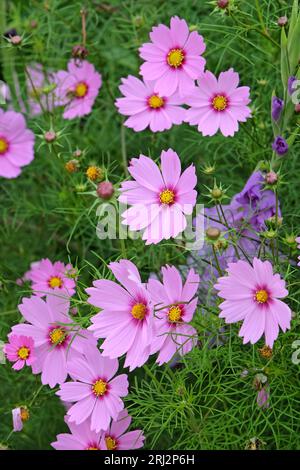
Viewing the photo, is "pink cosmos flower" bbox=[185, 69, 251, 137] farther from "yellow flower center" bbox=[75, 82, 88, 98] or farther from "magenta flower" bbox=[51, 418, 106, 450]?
"magenta flower" bbox=[51, 418, 106, 450]

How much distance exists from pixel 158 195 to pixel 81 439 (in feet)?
1.09

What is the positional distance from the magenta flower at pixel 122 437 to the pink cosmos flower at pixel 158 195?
0.85 feet

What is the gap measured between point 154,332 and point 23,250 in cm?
58

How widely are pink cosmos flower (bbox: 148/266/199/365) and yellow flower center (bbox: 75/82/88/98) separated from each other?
1.67 feet

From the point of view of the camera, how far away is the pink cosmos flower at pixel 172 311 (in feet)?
3.08

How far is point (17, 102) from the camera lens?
1491 mm

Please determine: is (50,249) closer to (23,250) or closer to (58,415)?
(23,250)

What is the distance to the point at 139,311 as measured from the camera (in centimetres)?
95

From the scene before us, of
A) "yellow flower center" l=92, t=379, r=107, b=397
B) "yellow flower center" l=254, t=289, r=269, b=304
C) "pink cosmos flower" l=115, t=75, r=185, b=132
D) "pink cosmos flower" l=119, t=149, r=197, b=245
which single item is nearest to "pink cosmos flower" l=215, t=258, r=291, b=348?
"yellow flower center" l=254, t=289, r=269, b=304

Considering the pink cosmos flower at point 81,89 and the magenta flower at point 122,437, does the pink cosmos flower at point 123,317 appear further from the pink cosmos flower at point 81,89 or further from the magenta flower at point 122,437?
the pink cosmos flower at point 81,89

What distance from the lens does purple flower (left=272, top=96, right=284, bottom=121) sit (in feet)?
3.22

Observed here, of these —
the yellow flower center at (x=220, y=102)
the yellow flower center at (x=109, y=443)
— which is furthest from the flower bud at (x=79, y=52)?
the yellow flower center at (x=109, y=443)

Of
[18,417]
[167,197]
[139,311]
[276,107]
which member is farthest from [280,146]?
[18,417]

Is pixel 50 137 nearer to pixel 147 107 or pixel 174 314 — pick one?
pixel 147 107
